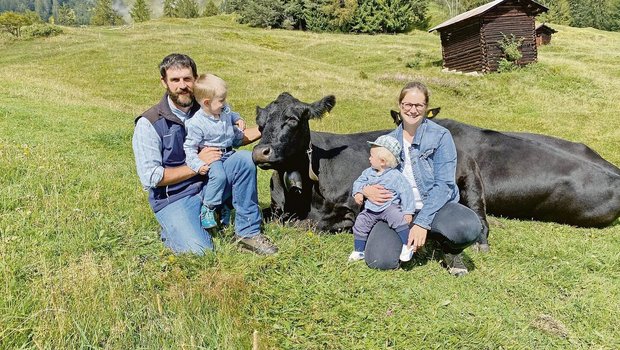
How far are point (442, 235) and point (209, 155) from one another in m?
2.57

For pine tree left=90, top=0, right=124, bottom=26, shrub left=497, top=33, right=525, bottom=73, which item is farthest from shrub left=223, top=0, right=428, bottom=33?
pine tree left=90, top=0, right=124, bottom=26

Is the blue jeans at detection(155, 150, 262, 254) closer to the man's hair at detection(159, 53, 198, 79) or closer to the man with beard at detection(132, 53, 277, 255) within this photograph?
the man with beard at detection(132, 53, 277, 255)

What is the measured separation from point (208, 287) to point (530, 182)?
5837mm

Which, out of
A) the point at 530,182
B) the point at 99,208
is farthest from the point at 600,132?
the point at 99,208

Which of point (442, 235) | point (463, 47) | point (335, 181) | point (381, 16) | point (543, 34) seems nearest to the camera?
point (442, 235)

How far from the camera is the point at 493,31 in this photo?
34.4 metres

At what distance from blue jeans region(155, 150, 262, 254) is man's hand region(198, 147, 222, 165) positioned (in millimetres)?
122

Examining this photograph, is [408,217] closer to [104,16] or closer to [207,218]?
[207,218]

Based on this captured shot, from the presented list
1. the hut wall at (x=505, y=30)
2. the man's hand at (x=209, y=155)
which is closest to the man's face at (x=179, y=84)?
the man's hand at (x=209, y=155)

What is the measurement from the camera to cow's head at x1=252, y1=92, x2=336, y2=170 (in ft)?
17.4

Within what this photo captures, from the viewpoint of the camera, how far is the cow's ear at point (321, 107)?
573 centimetres

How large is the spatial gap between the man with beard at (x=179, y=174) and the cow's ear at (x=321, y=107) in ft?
4.10

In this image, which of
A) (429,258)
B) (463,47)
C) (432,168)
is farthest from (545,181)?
(463,47)

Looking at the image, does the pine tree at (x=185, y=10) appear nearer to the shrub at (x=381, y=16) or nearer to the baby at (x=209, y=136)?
the shrub at (x=381, y=16)
